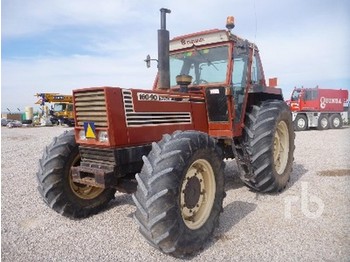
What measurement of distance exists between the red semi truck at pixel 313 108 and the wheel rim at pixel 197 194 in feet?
55.3

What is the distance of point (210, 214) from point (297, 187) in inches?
104

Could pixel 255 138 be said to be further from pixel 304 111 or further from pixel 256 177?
pixel 304 111

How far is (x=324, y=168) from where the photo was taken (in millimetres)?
7004

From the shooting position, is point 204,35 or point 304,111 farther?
point 304,111

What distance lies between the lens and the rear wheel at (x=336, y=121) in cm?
2002

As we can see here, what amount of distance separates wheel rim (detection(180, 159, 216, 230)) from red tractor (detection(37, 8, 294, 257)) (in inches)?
0.4

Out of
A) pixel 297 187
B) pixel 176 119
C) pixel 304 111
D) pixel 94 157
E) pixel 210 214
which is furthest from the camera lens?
pixel 304 111

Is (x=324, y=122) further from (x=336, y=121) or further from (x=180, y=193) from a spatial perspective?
(x=180, y=193)

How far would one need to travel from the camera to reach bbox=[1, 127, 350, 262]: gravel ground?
3.14m

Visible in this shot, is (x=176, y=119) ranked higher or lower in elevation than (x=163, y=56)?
lower

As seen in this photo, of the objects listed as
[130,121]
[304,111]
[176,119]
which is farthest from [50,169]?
[304,111]

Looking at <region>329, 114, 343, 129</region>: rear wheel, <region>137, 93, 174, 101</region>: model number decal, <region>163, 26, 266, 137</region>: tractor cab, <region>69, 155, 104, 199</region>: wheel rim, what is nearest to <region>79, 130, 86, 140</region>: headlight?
<region>69, 155, 104, 199</region>: wheel rim

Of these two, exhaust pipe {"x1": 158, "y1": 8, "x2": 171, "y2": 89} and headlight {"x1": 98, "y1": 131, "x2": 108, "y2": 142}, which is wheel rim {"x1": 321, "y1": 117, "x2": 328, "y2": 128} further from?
headlight {"x1": 98, "y1": 131, "x2": 108, "y2": 142}

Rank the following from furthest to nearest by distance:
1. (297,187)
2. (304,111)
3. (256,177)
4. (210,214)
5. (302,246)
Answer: (304,111) → (297,187) → (256,177) → (210,214) → (302,246)
